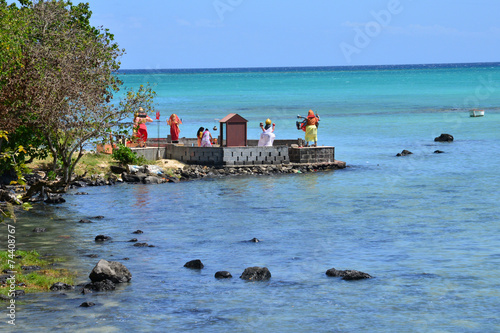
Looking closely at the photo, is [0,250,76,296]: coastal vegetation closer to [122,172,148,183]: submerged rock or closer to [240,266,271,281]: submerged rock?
[240,266,271,281]: submerged rock

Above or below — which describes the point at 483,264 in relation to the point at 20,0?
below

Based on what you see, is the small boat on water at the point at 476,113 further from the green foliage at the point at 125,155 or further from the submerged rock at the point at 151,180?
the submerged rock at the point at 151,180

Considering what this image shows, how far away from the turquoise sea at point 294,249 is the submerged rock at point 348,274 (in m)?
0.31

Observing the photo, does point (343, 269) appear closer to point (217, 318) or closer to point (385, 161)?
point (217, 318)

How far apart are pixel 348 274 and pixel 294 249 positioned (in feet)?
14.8

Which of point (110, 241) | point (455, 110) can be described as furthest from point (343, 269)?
point (455, 110)

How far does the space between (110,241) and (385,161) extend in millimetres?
31492

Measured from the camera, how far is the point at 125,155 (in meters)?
44.9

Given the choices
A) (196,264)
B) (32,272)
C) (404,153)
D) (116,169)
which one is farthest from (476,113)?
(32,272)

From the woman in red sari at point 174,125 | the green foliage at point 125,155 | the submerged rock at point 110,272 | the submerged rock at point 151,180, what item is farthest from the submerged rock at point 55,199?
the submerged rock at point 110,272

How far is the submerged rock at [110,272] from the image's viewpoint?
2256cm

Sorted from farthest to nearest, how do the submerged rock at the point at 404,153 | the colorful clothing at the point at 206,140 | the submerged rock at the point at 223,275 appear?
1. the submerged rock at the point at 404,153
2. the colorful clothing at the point at 206,140
3. the submerged rock at the point at 223,275

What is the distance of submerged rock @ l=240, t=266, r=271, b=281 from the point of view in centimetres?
2394

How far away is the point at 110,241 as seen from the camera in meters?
29.3
